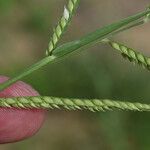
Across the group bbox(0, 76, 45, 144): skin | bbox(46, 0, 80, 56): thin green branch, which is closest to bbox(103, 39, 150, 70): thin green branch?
bbox(46, 0, 80, 56): thin green branch

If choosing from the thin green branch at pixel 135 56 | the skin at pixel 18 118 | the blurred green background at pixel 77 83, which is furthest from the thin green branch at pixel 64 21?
the blurred green background at pixel 77 83

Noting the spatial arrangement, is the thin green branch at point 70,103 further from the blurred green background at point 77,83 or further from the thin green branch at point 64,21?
the blurred green background at point 77,83

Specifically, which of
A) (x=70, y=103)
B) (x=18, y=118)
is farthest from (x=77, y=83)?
(x=70, y=103)

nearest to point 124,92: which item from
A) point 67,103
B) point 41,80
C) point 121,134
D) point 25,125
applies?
point 121,134

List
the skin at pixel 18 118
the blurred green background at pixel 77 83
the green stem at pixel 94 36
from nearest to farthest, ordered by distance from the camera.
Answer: the green stem at pixel 94 36
the skin at pixel 18 118
the blurred green background at pixel 77 83

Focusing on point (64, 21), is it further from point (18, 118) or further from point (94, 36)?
point (18, 118)

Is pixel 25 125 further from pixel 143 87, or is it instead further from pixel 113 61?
pixel 113 61
